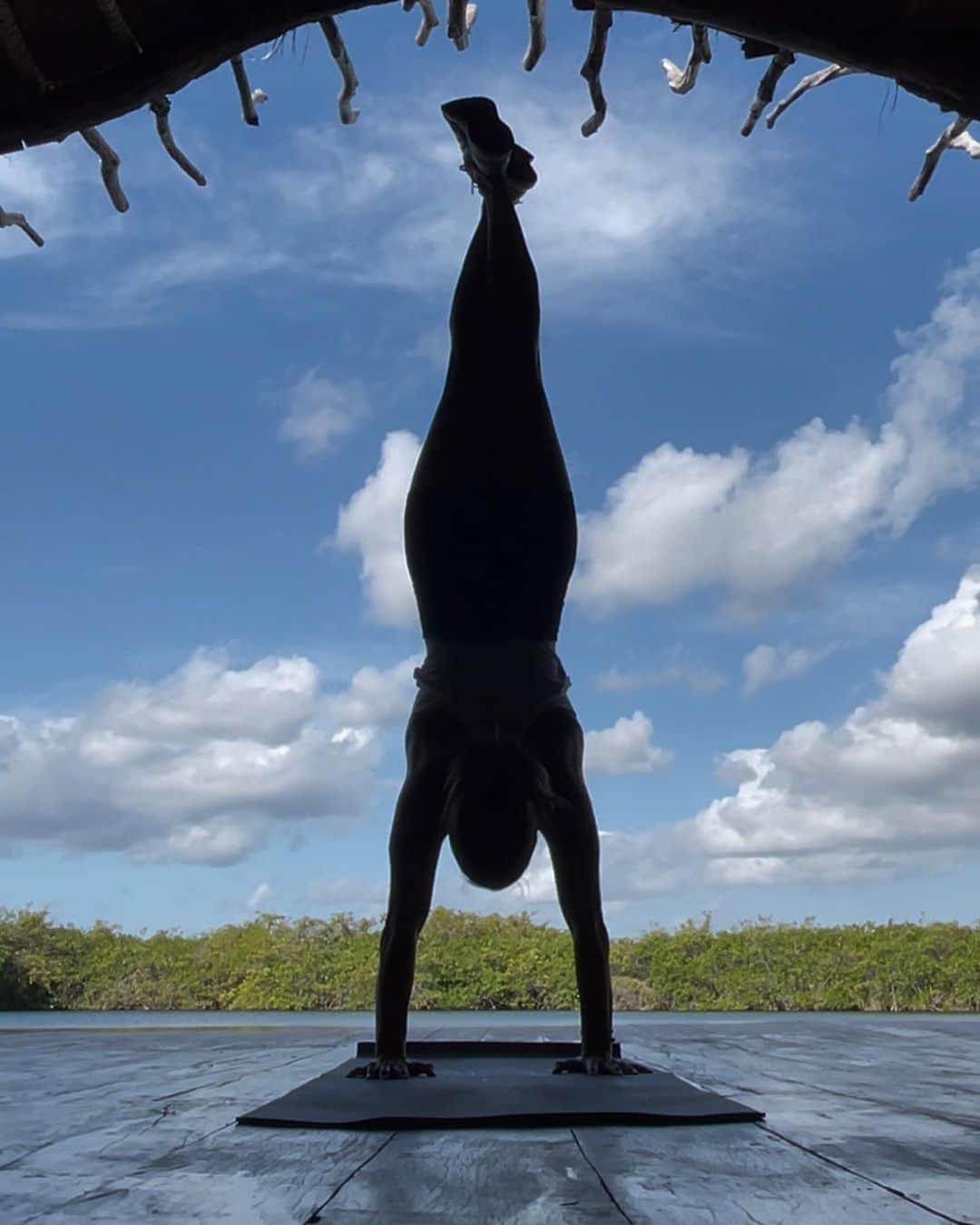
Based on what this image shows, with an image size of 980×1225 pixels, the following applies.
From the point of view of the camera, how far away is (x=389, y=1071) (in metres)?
2.46

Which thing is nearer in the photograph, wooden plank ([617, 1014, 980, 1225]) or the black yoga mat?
wooden plank ([617, 1014, 980, 1225])

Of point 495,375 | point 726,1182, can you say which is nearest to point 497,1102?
point 726,1182

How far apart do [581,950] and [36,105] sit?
6.45ft

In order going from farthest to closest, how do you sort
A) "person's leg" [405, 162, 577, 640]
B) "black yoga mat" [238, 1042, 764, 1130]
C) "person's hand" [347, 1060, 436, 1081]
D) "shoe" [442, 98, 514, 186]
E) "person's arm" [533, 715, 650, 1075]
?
"shoe" [442, 98, 514, 186], "person's leg" [405, 162, 577, 640], "person's arm" [533, 715, 650, 1075], "person's hand" [347, 1060, 436, 1081], "black yoga mat" [238, 1042, 764, 1130]

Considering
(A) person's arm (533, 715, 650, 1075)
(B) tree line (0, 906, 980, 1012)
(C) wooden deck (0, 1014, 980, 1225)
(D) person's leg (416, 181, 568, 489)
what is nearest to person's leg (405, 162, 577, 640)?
(D) person's leg (416, 181, 568, 489)

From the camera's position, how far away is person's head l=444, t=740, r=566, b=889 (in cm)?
262

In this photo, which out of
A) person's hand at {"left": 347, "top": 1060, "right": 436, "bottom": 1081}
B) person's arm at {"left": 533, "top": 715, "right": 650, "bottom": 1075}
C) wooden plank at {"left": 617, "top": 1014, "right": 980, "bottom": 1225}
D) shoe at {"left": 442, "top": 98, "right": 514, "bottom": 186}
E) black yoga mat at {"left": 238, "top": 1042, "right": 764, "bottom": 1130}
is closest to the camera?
wooden plank at {"left": 617, "top": 1014, "right": 980, "bottom": 1225}

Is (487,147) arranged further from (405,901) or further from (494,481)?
(405,901)

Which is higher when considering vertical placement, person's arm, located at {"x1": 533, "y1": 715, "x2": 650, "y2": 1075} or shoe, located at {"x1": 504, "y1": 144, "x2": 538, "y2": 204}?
shoe, located at {"x1": 504, "y1": 144, "x2": 538, "y2": 204}

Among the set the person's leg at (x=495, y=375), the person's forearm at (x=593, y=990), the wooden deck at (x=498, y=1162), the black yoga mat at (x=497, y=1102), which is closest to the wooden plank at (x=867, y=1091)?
the wooden deck at (x=498, y=1162)

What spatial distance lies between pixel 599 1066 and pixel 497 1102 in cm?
58

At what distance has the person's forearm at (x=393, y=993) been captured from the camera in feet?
8.23

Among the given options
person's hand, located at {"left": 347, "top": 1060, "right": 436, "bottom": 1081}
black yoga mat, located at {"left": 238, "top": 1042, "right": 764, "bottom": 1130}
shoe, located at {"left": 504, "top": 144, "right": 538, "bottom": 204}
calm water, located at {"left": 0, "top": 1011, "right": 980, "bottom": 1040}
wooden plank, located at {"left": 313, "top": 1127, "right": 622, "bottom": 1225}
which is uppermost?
shoe, located at {"left": 504, "top": 144, "right": 538, "bottom": 204}

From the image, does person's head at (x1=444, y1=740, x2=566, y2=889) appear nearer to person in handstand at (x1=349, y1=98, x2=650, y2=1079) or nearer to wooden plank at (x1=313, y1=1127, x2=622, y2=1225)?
person in handstand at (x1=349, y1=98, x2=650, y2=1079)
